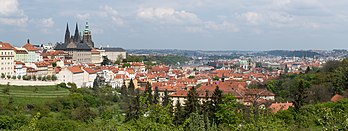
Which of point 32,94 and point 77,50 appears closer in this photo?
point 32,94

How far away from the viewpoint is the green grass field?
40244 mm

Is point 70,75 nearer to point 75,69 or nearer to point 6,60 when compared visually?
point 75,69

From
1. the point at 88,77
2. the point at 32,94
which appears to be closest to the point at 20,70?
the point at 88,77

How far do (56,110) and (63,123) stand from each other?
12.3 metres

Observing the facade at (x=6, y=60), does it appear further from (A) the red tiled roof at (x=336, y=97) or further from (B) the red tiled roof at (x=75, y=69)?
(A) the red tiled roof at (x=336, y=97)

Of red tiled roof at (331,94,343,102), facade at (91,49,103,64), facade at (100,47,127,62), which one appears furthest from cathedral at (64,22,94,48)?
red tiled roof at (331,94,343,102)

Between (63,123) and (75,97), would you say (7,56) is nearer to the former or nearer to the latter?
(75,97)

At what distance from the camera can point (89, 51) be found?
83.8 metres

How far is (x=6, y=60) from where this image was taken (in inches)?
2020

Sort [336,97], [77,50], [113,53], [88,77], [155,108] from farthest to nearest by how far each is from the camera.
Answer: [113,53]
[77,50]
[88,77]
[336,97]
[155,108]

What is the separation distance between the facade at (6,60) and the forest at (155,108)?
20.5 feet

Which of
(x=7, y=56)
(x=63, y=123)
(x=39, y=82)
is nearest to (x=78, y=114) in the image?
(x=63, y=123)

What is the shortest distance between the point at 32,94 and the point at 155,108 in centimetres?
3499

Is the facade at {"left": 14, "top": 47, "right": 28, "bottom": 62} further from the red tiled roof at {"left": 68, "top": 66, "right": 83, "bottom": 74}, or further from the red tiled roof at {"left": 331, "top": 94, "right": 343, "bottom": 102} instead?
the red tiled roof at {"left": 331, "top": 94, "right": 343, "bottom": 102}
